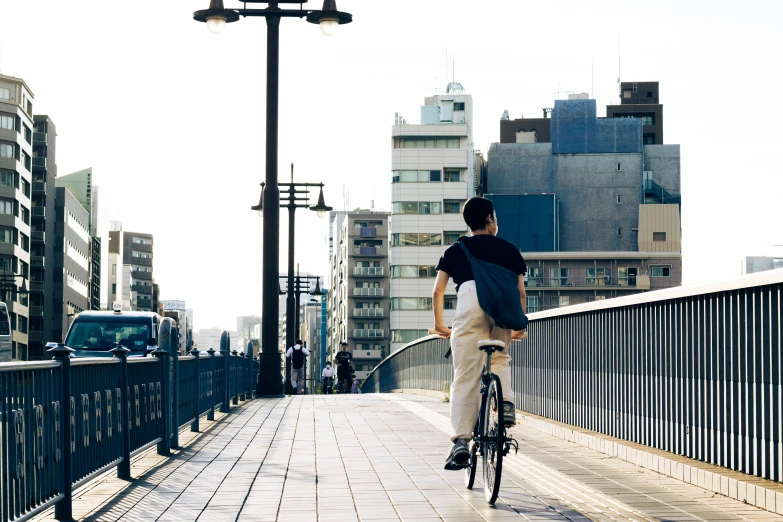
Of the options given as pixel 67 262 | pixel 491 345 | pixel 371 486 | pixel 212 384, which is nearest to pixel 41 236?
pixel 67 262

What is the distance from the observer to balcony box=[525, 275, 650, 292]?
103m

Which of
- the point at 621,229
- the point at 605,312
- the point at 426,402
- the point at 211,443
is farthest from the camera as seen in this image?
the point at 621,229

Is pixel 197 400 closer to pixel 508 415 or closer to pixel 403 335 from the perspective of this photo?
pixel 508 415

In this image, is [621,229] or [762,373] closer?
[762,373]

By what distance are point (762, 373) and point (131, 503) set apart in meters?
3.88

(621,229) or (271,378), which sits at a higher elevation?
(621,229)

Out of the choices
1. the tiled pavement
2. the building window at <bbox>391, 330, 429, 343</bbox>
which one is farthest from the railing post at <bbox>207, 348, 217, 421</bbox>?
the building window at <bbox>391, 330, 429, 343</bbox>

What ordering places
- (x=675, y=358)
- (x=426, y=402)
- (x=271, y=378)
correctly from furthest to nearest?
(x=271, y=378) < (x=426, y=402) < (x=675, y=358)

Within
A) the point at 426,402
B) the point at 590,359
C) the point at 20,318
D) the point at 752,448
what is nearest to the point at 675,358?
the point at 752,448

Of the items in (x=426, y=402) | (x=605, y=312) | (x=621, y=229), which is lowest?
(x=426, y=402)

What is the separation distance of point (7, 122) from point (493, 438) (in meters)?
90.8

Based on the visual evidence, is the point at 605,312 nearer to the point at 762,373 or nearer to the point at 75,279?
the point at 762,373

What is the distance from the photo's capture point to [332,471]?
870cm

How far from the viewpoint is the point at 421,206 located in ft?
353
